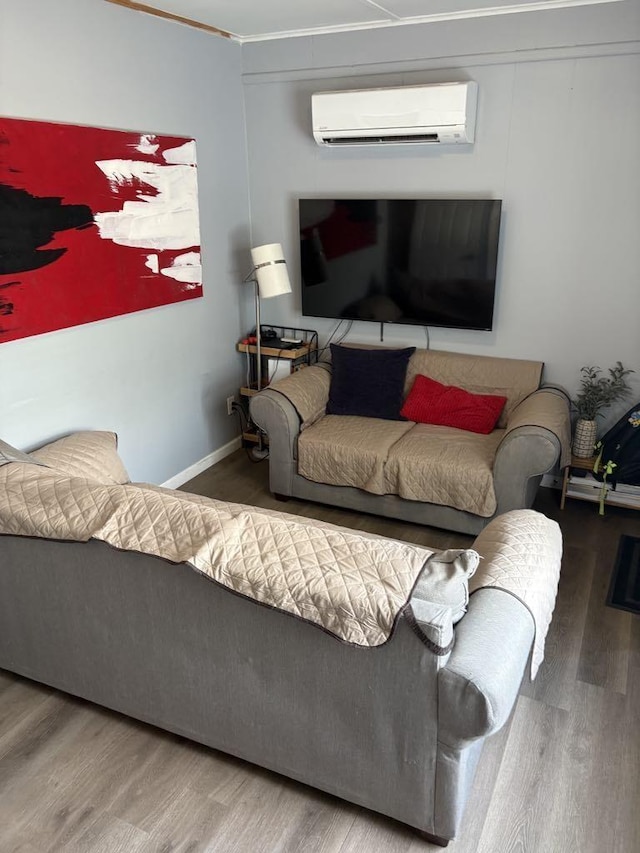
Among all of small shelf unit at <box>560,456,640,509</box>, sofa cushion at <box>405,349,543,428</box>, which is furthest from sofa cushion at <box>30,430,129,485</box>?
small shelf unit at <box>560,456,640,509</box>

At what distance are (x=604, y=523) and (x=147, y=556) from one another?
2.60 meters

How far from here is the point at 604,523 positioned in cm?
356

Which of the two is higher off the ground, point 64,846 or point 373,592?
point 373,592

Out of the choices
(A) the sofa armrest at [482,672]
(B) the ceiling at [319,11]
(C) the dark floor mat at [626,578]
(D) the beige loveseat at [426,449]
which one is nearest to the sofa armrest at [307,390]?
(D) the beige loveseat at [426,449]

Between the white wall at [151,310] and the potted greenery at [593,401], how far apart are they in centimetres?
214

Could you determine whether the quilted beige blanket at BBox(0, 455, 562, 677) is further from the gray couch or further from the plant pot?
the plant pot

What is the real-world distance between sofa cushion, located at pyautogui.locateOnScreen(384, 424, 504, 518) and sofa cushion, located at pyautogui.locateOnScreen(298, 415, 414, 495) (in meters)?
0.06

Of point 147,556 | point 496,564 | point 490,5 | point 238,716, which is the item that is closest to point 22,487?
point 147,556

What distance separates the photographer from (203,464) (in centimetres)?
423

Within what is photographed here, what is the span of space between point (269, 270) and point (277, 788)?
8.95 ft

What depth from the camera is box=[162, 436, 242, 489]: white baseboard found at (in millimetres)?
3998

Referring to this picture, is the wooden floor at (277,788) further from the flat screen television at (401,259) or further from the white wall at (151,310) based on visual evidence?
the flat screen television at (401,259)

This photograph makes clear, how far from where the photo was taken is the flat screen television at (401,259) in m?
3.72

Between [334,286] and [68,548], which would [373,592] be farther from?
[334,286]
